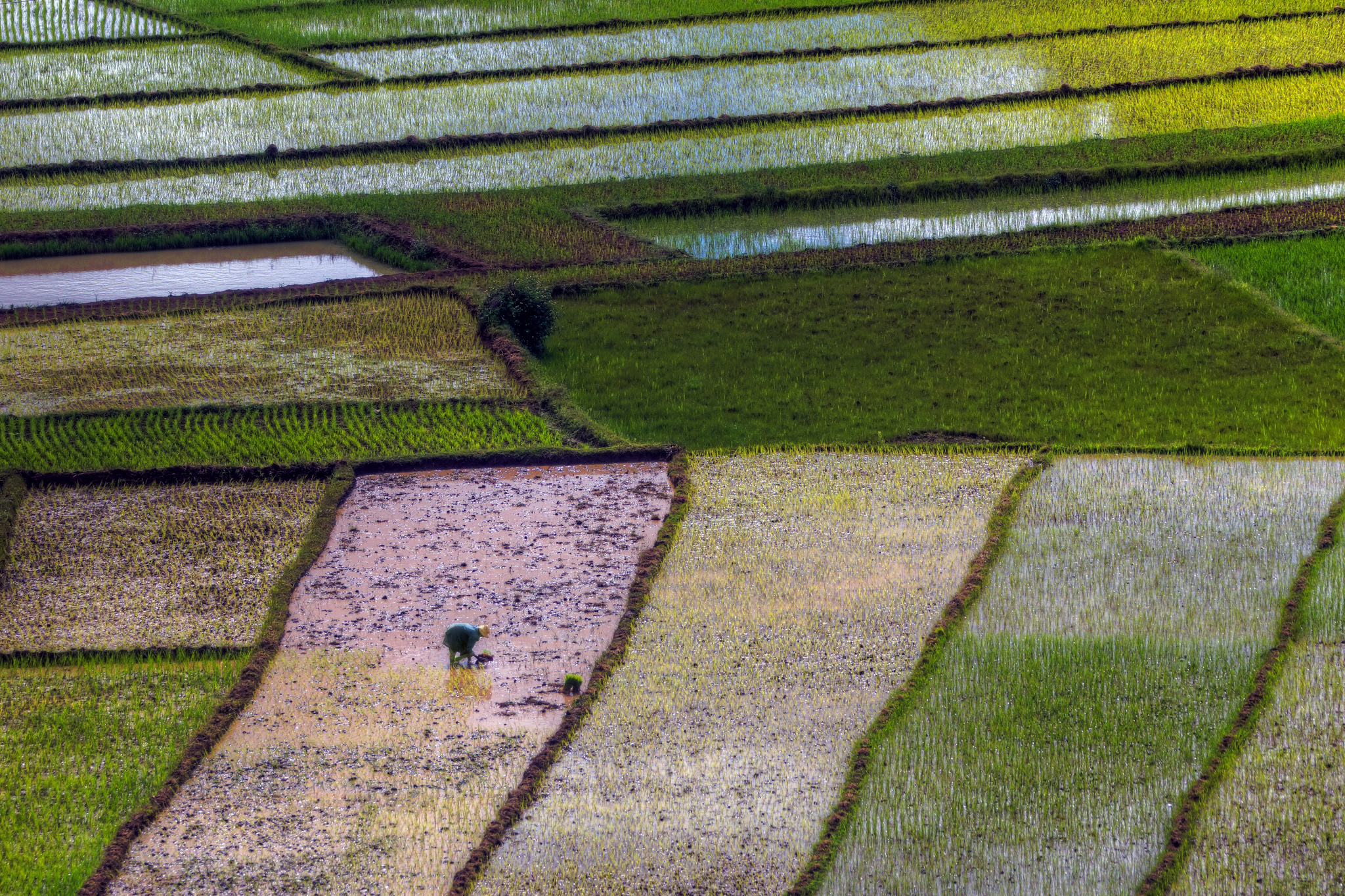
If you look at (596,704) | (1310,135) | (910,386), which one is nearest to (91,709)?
(596,704)

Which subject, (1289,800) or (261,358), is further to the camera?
(261,358)

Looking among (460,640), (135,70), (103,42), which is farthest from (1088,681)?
(103,42)

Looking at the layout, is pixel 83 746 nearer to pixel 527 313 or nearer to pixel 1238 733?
pixel 527 313

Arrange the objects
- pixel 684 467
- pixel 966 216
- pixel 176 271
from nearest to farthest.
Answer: pixel 684 467 → pixel 176 271 → pixel 966 216

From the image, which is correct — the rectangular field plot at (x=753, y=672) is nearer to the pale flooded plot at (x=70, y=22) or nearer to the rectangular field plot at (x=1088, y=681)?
the rectangular field plot at (x=1088, y=681)

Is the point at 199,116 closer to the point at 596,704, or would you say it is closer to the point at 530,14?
the point at 530,14

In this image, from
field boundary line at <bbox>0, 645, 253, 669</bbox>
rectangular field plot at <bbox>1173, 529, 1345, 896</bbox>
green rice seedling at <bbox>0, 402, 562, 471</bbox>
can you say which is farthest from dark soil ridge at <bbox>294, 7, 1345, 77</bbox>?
rectangular field plot at <bbox>1173, 529, 1345, 896</bbox>

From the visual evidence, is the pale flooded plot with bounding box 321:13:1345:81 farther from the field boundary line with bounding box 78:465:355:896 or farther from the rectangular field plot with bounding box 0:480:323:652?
the field boundary line with bounding box 78:465:355:896
